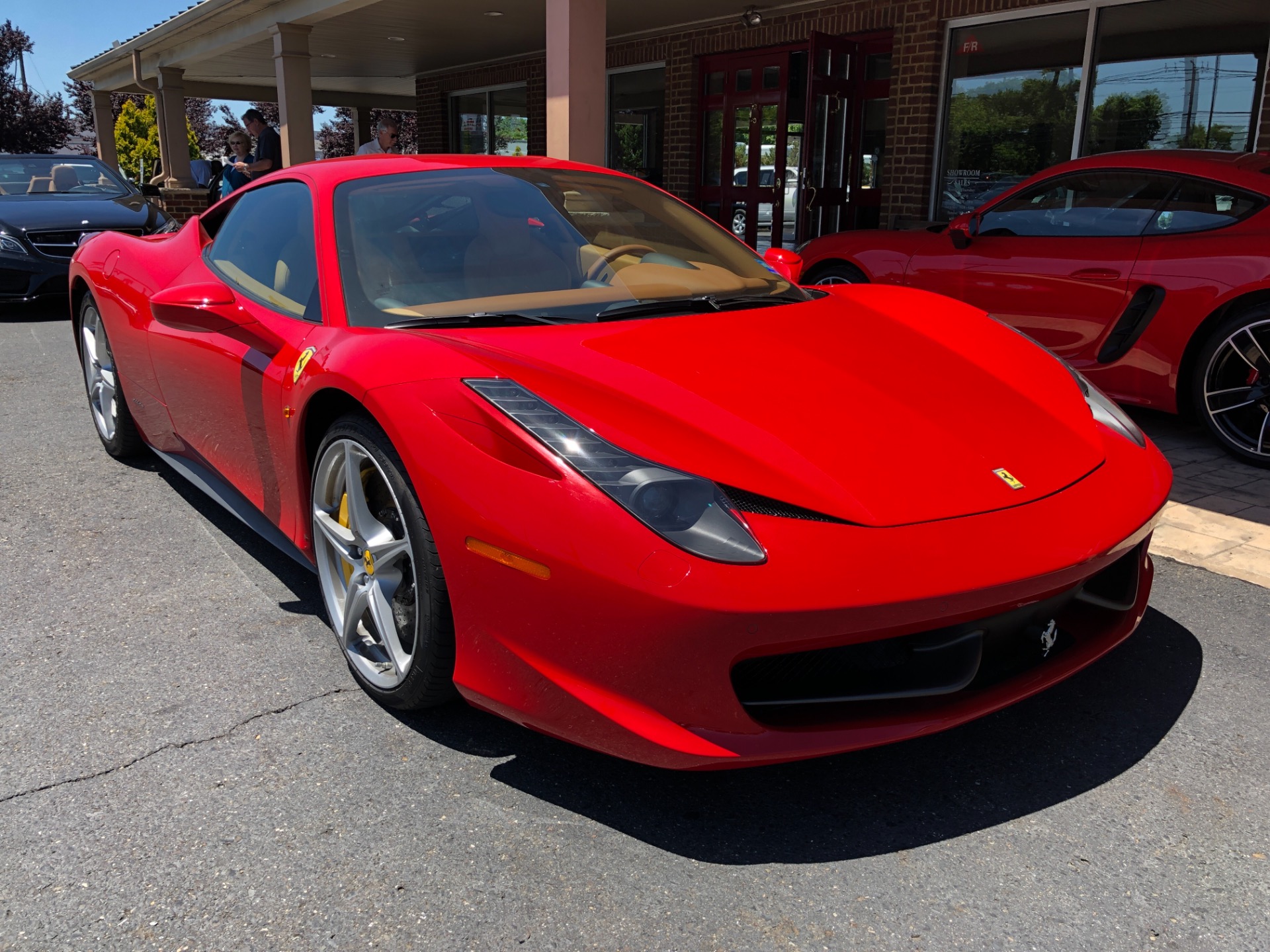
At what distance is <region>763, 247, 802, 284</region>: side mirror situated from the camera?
3.54 metres

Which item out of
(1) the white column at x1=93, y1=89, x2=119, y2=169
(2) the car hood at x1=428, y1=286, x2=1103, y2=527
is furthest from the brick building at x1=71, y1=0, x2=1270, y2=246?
(1) the white column at x1=93, y1=89, x2=119, y2=169

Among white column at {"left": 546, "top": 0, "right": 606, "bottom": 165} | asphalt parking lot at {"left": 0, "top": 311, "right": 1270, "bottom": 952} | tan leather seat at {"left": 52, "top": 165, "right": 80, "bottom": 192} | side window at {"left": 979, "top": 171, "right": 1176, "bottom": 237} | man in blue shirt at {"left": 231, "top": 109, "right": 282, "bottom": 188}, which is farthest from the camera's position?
tan leather seat at {"left": 52, "top": 165, "right": 80, "bottom": 192}

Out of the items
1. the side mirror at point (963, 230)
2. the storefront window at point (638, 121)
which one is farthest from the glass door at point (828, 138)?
the side mirror at point (963, 230)

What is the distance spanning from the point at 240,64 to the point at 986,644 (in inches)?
758

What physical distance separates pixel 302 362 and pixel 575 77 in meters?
5.10

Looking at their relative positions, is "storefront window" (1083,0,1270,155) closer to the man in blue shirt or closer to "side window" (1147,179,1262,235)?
"side window" (1147,179,1262,235)

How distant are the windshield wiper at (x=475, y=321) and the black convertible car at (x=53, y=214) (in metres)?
7.45

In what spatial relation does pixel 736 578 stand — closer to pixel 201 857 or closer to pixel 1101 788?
pixel 1101 788

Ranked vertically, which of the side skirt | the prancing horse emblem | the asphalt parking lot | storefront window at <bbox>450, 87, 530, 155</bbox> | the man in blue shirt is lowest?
the asphalt parking lot

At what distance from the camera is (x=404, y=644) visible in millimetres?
2398

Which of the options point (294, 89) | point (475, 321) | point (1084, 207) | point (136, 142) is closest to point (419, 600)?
point (475, 321)

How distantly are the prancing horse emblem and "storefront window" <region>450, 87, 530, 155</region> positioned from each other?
14.2 m

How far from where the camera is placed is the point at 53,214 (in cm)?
979

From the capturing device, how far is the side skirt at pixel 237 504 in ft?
9.62
